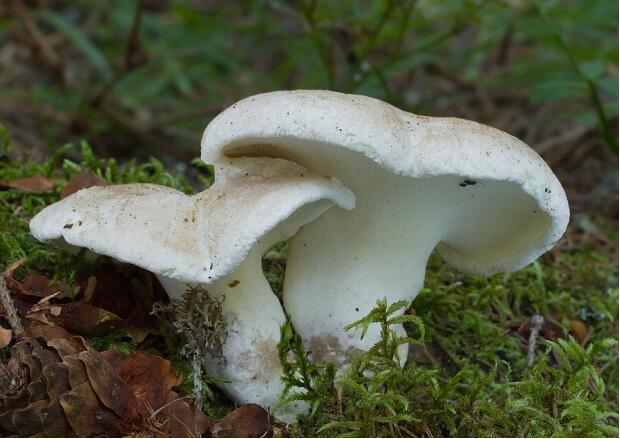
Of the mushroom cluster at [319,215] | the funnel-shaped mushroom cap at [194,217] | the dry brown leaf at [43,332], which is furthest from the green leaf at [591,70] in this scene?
the dry brown leaf at [43,332]

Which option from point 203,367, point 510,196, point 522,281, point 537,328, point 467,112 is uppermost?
point 510,196

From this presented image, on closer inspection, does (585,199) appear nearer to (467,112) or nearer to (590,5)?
(590,5)

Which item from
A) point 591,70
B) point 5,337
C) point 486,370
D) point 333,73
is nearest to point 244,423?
point 5,337

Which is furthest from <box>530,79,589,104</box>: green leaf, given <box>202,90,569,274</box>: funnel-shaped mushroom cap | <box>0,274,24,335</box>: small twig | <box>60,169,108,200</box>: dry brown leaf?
<box>0,274,24,335</box>: small twig

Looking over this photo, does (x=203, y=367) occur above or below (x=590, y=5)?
below

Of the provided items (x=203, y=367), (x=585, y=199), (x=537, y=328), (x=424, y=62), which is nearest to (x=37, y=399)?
(x=203, y=367)

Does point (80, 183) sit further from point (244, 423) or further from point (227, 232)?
point (244, 423)

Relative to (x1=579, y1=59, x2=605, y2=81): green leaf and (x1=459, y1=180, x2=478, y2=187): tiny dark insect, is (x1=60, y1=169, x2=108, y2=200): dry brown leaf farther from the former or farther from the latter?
(x1=579, y1=59, x2=605, y2=81): green leaf
